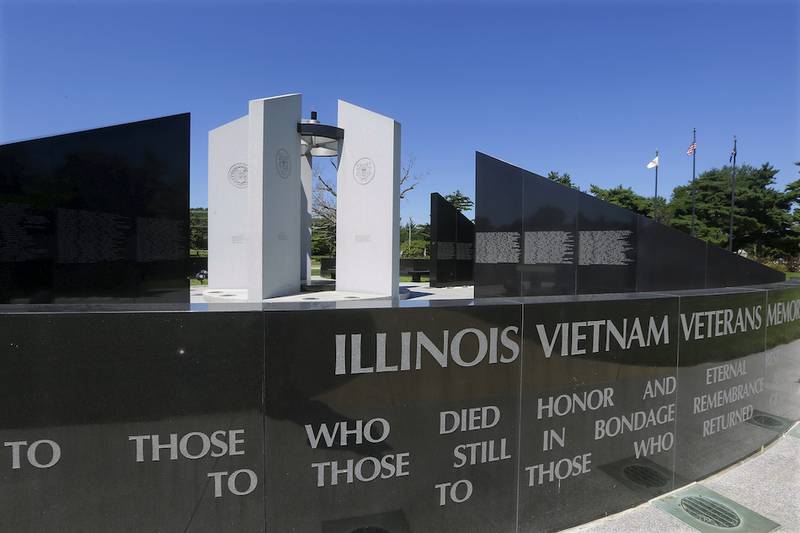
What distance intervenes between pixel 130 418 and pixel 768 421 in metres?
5.94

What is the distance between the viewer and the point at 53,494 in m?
2.08

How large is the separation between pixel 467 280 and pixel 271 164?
10679 mm

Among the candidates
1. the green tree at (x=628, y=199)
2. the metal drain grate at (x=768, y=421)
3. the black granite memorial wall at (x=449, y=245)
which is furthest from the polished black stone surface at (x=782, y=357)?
the green tree at (x=628, y=199)

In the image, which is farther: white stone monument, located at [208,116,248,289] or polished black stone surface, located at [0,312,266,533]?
white stone monument, located at [208,116,248,289]

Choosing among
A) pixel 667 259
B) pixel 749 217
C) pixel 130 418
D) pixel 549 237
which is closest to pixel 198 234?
pixel 549 237

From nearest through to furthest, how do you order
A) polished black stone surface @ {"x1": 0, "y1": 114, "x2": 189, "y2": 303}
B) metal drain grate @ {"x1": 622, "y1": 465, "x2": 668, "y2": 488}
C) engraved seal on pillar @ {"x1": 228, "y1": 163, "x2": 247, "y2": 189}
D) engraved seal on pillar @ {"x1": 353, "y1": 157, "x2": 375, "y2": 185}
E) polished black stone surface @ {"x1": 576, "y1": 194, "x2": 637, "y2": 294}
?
metal drain grate @ {"x1": 622, "y1": 465, "x2": 668, "y2": 488} → polished black stone surface @ {"x1": 0, "y1": 114, "x2": 189, "y2": 303} → polished black stone surface @ {"x1": 576, "y1": 194, "x2": 637, "y2": 294} → engraved seal on pillar @ {"x1": 353, "y1": 157, "x2": 375, "y2": 185} → engraved seal on pillar @ {"x1": 228, "y1": 163, "x2": 247, "y2": 189}

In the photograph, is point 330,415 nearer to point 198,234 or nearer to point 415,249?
point 415,249

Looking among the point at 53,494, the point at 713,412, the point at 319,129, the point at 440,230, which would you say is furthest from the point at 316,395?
the point at 440,230

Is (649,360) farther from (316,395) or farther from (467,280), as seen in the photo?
(467,280)

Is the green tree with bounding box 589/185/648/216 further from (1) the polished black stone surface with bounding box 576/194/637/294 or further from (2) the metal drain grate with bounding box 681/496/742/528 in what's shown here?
(2) the metal drain grate with bounding box 681/496/742/528

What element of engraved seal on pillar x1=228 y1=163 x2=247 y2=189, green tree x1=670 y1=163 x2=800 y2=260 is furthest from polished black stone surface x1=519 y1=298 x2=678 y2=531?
green tree x1=670 y1=163 x2=800 y2=260

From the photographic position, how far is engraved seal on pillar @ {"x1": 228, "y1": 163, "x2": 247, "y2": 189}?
15.9 meters

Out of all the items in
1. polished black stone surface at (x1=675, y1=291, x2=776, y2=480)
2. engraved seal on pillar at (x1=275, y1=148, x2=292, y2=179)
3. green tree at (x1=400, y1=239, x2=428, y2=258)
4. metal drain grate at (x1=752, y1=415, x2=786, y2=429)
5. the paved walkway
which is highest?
engraved seal on pillar at (x1=275, y1=148, x2=292, y2=179)

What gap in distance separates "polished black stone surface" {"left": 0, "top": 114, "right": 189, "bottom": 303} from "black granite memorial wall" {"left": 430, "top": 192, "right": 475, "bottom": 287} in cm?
1171
